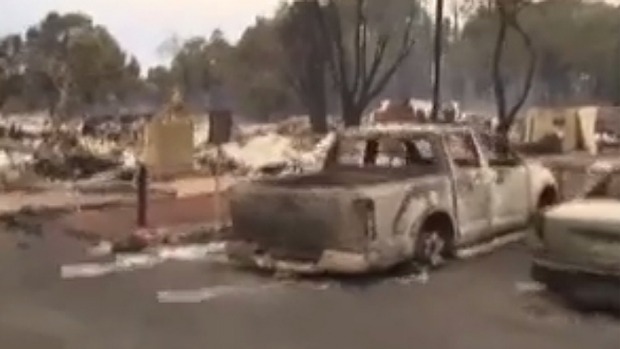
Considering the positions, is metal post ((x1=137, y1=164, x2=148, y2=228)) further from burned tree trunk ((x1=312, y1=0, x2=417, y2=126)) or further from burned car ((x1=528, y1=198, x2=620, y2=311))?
burned car ((x1=528, y1=198, x2=620, y2=311))

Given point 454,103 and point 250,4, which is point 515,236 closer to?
point 454,103

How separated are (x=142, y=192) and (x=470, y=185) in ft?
3.67

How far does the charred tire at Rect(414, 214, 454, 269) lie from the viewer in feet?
8.05

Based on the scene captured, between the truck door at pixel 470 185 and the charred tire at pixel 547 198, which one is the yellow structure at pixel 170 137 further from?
the charred tire at pixel 547 198

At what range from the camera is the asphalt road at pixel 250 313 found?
1973 millimetres

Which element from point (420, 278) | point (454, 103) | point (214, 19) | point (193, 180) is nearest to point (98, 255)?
point (193, 180)

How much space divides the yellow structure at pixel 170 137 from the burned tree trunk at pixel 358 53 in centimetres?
38

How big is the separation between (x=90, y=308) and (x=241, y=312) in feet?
1.06

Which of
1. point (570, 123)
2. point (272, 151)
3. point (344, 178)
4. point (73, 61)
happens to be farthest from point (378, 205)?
point (73, 61)

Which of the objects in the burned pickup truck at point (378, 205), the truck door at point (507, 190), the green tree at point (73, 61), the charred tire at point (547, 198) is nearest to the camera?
the green tree at point (73, 61)

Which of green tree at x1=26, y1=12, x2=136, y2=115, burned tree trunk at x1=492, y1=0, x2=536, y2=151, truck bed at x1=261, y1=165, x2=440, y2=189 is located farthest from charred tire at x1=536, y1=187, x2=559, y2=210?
green tree at x1=26, y1=12, x2=136, y2=115

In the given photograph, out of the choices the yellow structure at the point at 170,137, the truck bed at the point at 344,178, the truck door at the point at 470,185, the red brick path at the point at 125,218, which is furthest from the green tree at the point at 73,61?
the truck door at the point at 470,185

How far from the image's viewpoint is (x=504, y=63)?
2.38 metres

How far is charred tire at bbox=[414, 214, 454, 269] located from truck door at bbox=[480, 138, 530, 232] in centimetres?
15
